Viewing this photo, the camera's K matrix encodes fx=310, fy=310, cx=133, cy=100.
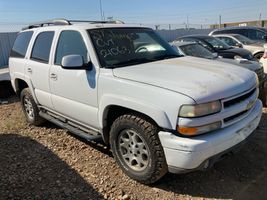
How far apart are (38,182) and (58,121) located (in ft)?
4.51

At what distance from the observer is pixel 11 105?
8000mm

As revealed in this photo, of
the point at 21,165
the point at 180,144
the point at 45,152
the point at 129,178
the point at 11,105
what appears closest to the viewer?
the point at 180,144

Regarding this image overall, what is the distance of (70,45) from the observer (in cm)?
449

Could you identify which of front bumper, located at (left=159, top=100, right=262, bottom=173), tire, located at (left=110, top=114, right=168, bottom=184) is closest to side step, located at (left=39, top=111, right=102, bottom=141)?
tire, located at (left=110, top=114, right=168, bottom=184)

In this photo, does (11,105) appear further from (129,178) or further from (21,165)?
(129,178)

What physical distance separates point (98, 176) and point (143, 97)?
134 centimetres

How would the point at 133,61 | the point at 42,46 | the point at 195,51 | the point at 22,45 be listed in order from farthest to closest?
1. the point at 195,51
2. the point at 22,45
3. the point at 42,46
4. the point at 133,61

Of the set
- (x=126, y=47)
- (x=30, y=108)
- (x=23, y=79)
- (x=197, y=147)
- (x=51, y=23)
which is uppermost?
(x=51, y=23)

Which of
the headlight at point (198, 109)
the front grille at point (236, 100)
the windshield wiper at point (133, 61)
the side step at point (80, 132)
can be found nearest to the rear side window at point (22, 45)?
the side step at point (80, 132)

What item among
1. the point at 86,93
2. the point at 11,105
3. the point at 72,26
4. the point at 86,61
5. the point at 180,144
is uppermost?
the point at 72,26

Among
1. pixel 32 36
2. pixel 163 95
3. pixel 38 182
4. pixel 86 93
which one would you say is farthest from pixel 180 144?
pixel 32 36

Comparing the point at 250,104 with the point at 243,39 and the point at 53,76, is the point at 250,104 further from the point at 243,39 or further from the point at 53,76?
the point at 243,39

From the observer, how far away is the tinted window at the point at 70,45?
422 cm

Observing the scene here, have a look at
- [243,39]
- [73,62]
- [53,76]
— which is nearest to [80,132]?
[53,76]
